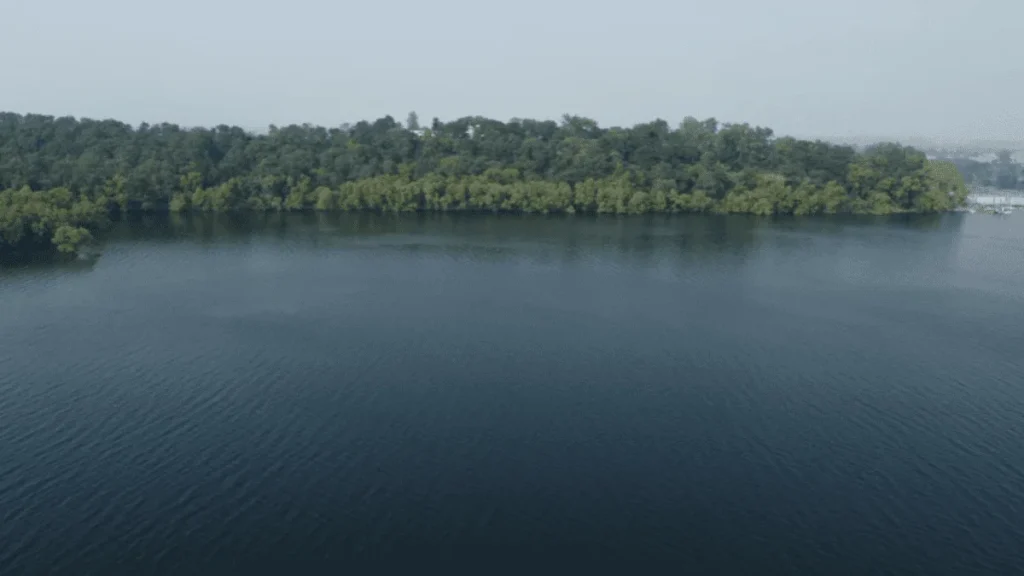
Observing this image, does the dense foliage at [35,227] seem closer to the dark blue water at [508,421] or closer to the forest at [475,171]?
the dark blue water at [508,421]

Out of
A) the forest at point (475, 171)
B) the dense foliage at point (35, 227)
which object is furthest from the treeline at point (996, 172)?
the dense foliage at point (35, 227)

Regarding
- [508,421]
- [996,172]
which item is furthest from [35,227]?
[996,172]

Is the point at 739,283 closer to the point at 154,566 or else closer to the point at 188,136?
the point at 154,566

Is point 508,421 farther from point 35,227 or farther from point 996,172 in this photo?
point 996,172

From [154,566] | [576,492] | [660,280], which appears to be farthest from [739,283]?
[154,566]

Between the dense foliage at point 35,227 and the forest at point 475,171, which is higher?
the forest at point 475,171

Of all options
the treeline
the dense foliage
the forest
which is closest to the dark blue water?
the dense foliage
